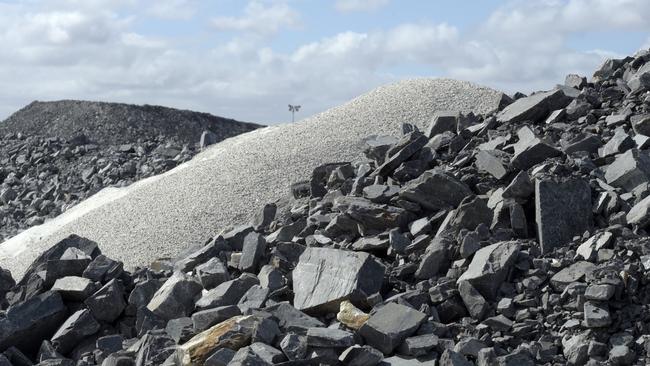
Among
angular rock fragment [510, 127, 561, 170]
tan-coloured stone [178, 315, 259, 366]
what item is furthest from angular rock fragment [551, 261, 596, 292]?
tan-coloured stone [178, 315, 259, 366]

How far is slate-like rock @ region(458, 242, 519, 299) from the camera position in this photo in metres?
7.44

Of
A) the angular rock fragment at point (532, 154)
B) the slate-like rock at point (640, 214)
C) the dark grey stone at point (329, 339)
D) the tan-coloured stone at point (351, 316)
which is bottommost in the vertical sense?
the dark grey stone at point (329, 339)

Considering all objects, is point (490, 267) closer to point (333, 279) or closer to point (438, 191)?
point (333, 279)

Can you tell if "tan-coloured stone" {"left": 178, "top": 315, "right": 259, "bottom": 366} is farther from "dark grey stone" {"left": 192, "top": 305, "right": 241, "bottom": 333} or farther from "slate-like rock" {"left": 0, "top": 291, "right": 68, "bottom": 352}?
"slate-like rock" {"left": 0, "top": 291, "right": 68, "bottom": 352}

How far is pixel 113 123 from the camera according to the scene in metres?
26.3

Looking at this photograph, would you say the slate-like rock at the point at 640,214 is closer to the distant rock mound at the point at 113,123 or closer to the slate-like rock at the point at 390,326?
the slate-like rock at the point at 390,326

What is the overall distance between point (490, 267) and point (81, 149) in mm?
16565

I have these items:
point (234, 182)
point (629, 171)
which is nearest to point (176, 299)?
point (234, 182)

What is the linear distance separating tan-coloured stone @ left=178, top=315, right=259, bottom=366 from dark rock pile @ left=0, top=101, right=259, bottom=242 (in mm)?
11121

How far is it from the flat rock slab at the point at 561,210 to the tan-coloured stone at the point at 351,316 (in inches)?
79.3

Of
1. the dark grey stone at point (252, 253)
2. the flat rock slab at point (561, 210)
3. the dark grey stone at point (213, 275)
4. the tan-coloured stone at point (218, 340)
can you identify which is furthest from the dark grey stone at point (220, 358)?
the flat rock slab at point (561, 210)

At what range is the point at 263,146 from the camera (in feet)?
47.3

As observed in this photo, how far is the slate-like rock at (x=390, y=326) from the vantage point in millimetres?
6898

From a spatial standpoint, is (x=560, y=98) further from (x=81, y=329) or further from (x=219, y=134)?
(x=219, y=134)
